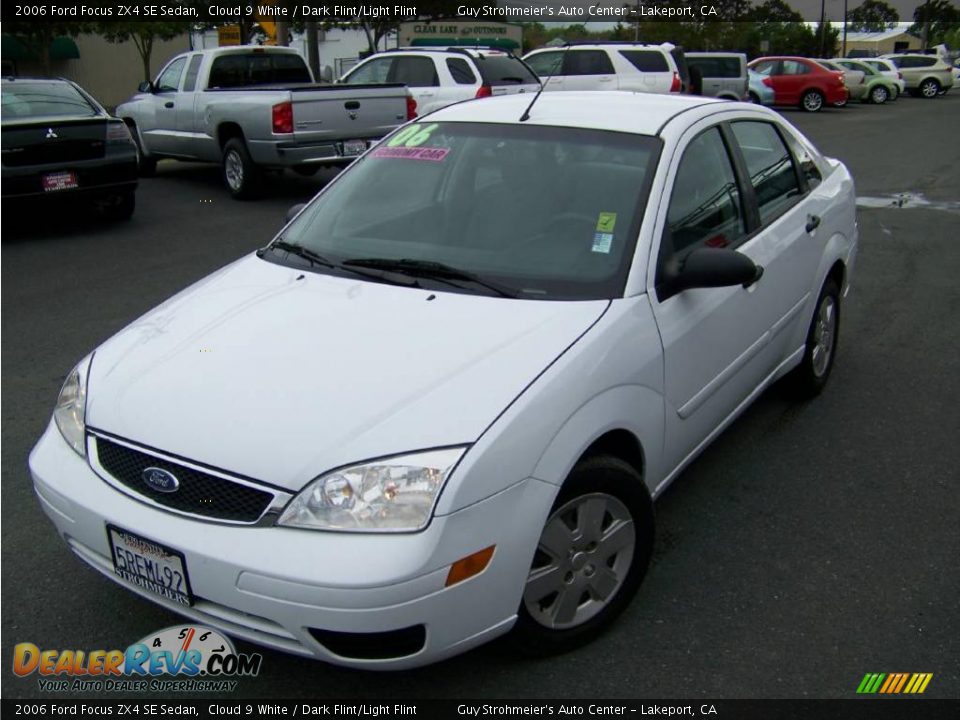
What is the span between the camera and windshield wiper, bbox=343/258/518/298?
3281mm

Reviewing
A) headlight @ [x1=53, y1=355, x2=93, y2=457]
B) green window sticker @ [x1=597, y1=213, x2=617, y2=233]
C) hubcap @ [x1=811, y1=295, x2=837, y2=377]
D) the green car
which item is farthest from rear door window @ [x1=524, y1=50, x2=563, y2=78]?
headlight @ [x1=53, y1=355, x2=93, y2=457]

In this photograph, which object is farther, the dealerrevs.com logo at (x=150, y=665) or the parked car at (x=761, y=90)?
the parked car at (x=761, y=90)

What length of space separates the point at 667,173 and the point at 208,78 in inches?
403

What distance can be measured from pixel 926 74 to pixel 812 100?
10887 millimetres

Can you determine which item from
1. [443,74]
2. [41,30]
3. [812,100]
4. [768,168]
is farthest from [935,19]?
[768,168]

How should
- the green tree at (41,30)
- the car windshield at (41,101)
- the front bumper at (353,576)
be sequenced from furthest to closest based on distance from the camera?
the green tree at (41,30) < the car windshield at (41,101) < the front bumper at (353,576)

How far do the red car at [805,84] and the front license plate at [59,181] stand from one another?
79.7 feet

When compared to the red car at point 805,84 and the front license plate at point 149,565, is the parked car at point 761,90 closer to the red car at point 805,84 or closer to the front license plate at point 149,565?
the red car at point 805,84

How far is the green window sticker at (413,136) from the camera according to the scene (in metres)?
4.10

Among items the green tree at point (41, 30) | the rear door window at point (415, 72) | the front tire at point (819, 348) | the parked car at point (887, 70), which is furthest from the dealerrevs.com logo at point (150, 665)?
the parked car at point (887, 70)

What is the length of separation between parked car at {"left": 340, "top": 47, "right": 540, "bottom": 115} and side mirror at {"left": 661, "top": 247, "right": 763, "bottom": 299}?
10.7 m

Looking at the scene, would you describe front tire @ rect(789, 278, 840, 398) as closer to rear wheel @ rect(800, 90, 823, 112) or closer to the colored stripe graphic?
the colored stripe graphic

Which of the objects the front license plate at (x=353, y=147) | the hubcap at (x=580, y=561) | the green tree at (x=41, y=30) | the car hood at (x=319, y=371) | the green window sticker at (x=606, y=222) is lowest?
the hubcap at (x=580, y=561)

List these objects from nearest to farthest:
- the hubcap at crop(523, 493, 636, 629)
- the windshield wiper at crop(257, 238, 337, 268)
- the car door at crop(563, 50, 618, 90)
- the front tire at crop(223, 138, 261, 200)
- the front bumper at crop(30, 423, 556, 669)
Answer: the front bumper at crop(30, 423, 556, 669) < the hubcap at crop(523, 493, 636, 629) < the windshield wiper at crop(257, 238, 337, 268) < the front tire at crop(223, 138, 261, 200) < the car door at crop(563, 50, 618, 90)
